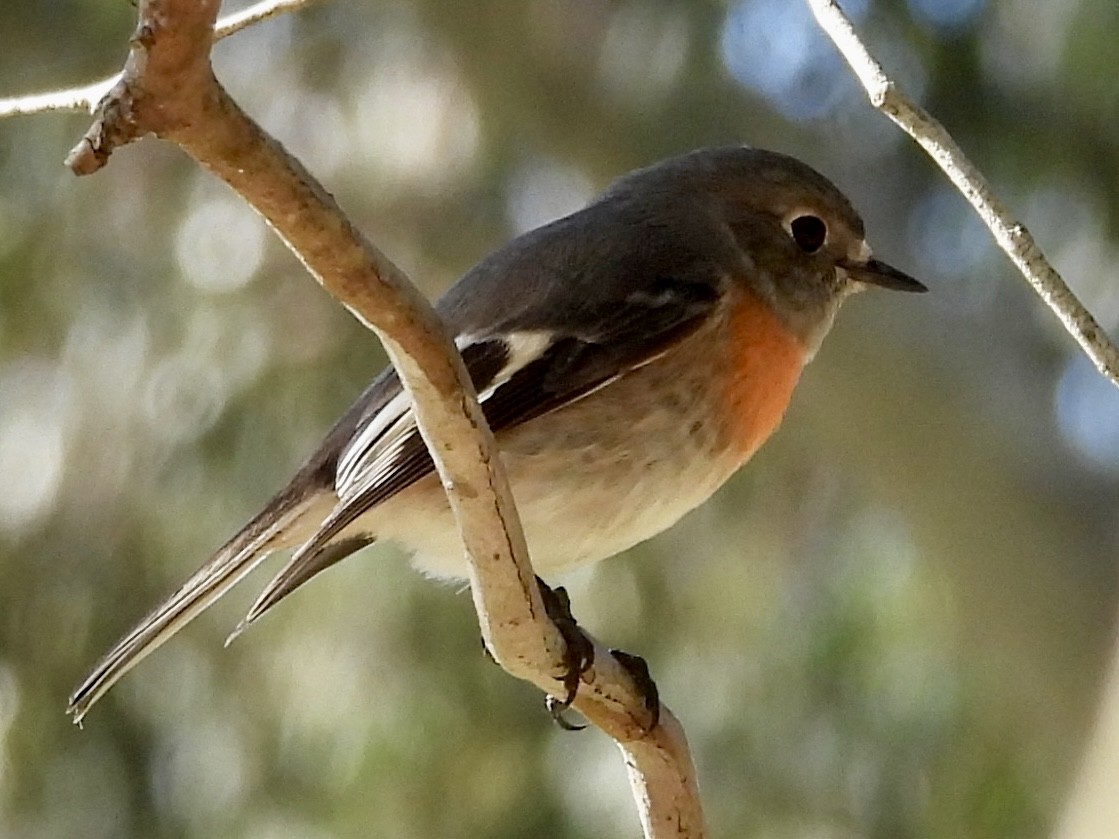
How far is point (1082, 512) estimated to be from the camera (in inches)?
121

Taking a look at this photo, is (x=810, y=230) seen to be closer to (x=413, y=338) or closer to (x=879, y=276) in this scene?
(x=879, y=276)

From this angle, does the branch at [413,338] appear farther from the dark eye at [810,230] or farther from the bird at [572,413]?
the dark eye at [810,230]

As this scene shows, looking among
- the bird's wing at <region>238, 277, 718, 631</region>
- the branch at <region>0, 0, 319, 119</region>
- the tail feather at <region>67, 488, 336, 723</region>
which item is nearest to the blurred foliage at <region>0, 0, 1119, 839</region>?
the bird's wing at <region>238, 277, 718, 631</region>

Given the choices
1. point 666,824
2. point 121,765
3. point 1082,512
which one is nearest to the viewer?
point 666,824

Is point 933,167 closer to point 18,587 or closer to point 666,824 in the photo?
point 666,824

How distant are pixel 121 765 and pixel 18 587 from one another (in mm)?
433

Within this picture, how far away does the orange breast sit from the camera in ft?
7.23

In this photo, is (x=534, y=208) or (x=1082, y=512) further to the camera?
(x=534, y=208)

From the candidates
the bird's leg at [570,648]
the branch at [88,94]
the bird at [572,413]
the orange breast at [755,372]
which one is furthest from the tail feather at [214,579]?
the branch at [88,94]

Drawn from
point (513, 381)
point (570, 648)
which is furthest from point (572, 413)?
point (570, 648)

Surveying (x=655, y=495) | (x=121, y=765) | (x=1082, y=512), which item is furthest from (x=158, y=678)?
(x=1082, y=512)

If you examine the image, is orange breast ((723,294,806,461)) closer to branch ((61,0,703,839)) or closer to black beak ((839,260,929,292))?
black beak ((839,260,929,292))

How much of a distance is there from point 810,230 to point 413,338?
4.69 ft

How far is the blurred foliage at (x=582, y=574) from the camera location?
10.4ft
